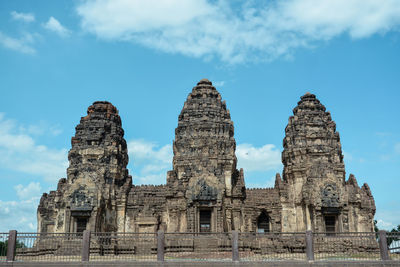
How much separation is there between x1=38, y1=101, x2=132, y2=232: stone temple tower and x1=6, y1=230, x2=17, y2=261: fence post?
10327mm

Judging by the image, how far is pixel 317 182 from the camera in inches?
1181

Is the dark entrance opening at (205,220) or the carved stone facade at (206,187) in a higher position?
the carved stone facade at (206,187)

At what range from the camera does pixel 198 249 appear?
1057 inches

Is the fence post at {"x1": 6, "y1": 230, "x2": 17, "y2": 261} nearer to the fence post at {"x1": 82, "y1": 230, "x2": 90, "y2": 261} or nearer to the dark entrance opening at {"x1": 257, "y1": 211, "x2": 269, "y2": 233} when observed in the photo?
the fence post at {"x1": 82, "y1": 230, "x2": 90, "y2": 261}

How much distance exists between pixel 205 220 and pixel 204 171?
11.1 feet

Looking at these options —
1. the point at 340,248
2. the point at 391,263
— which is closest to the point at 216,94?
the point at 340,248

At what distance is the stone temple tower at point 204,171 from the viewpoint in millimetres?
29156

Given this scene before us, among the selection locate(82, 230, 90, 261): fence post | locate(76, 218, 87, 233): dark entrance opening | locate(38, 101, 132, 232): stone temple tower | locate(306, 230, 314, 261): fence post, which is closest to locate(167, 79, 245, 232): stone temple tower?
locate(38, 101, 132, 232): stone temple tower

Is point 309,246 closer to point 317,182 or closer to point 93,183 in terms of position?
point 317,182

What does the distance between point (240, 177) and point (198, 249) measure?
7088mm

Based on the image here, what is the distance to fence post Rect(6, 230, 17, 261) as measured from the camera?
18.9 metres

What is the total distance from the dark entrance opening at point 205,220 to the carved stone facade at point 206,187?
2.7 inches

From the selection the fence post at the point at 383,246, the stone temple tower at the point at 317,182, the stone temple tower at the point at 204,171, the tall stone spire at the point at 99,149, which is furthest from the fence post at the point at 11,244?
the stone temple tower at the point at 317,182

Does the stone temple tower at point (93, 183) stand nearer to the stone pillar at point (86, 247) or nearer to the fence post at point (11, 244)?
the fence post at point (11, 244)
